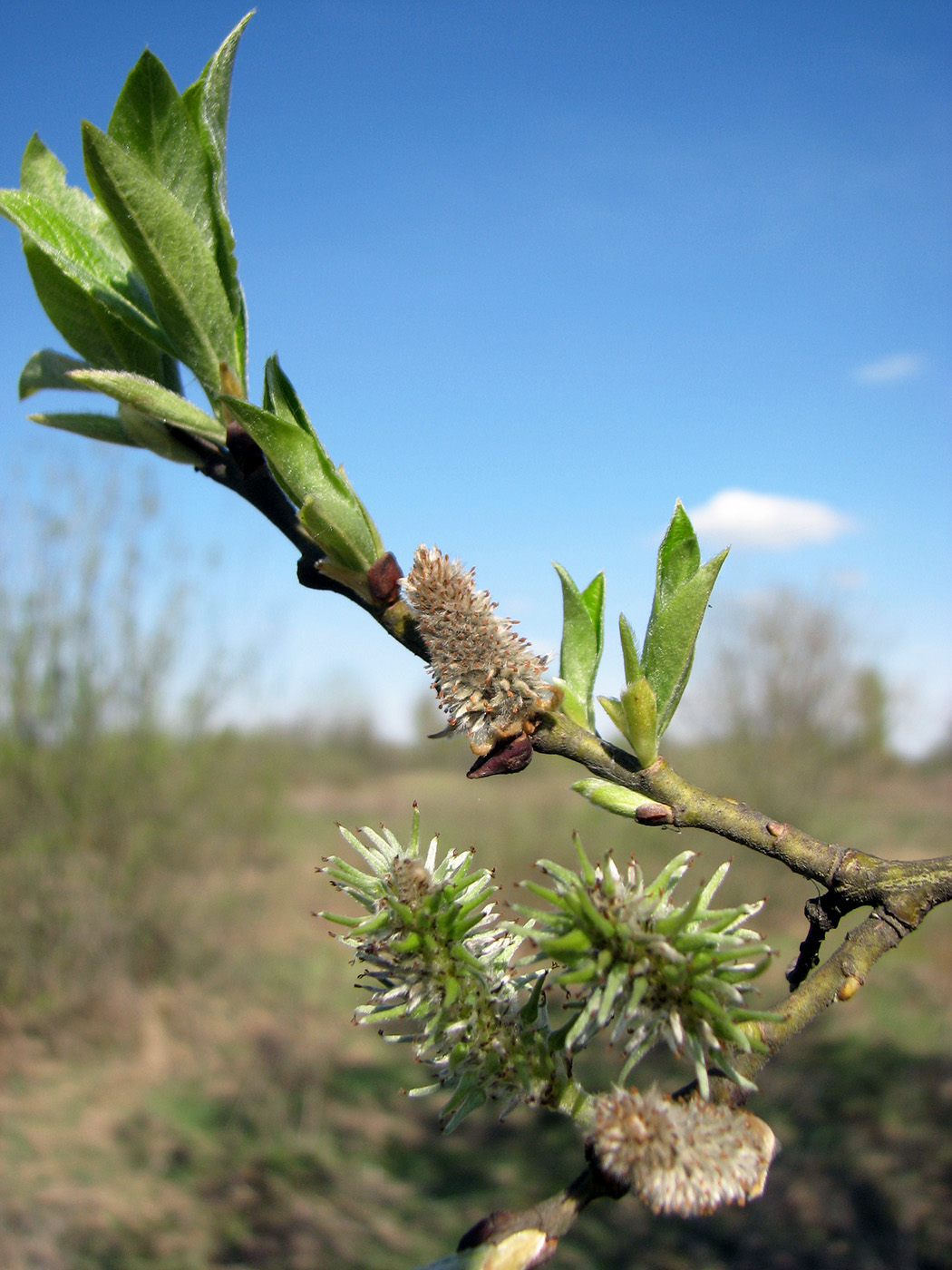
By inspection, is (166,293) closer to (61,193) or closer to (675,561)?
(61,193)

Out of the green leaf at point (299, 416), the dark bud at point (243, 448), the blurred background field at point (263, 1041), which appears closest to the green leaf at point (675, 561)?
the green leaf at point (299, 416)

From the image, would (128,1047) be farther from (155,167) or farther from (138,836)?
(155,167)

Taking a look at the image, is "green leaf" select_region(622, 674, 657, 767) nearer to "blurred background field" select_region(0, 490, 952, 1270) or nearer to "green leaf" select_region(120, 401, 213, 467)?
"green leaf" select_region(120, 401, 213, 467)

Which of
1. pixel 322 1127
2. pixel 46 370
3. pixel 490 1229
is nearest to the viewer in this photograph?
pixel 490 1229

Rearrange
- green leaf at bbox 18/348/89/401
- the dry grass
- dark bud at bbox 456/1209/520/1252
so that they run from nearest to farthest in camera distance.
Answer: dark bud at bbox 456/1209/520/1252 → green leaf at bbox 18/348/89/401 → the dry grass

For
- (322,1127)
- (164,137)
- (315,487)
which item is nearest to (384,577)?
(315,487)

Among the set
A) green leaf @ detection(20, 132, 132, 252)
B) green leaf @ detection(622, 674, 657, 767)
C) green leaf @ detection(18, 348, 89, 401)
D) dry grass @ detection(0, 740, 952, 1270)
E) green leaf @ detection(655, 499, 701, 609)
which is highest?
green leaf @ detection(20, 132, 132, 252)

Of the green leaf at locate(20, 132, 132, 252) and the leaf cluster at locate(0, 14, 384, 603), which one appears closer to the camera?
the leaf cluster at locate(0, 14, 384, 603)

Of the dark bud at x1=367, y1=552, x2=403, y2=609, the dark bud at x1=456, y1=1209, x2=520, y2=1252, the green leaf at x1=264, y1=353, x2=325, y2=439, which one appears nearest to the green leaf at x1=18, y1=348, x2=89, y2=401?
the green leaf at x1=264, y1=353, x2=325, y2=439
